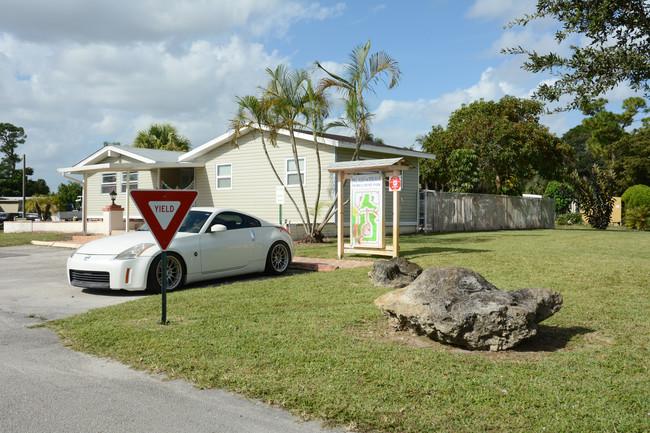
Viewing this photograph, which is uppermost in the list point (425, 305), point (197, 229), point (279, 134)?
point (279, 134)

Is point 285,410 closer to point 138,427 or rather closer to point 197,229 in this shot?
point 138,427

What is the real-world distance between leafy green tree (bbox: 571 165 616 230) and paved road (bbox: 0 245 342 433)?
101ft

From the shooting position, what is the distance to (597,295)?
8039 mm

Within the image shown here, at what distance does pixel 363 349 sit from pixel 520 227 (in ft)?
96.1

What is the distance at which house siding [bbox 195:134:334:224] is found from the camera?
21.5m

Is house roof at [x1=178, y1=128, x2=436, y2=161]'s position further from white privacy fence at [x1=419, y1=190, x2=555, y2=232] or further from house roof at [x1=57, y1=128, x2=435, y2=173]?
white privacy fence at [x1=419, y1=190, x2=555, y2=232]

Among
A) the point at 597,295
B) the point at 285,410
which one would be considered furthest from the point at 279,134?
the point at 285,410

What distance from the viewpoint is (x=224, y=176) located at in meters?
24.6

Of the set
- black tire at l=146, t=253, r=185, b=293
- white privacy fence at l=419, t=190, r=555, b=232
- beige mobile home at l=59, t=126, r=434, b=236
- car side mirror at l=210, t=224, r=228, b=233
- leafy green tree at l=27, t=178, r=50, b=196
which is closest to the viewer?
black tire at l=146, t=253, r=185, b=293

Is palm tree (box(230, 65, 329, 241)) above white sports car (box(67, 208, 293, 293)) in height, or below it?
above

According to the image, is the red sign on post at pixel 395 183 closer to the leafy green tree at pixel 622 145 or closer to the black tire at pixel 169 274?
the black tire at pixel 169 274

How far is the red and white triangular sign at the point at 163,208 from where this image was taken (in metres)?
6.29

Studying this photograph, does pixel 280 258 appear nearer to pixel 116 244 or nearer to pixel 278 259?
pixel 278 259

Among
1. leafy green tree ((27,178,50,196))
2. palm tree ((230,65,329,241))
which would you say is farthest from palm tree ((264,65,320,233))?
leafy green tree ((27,178,50,196))
